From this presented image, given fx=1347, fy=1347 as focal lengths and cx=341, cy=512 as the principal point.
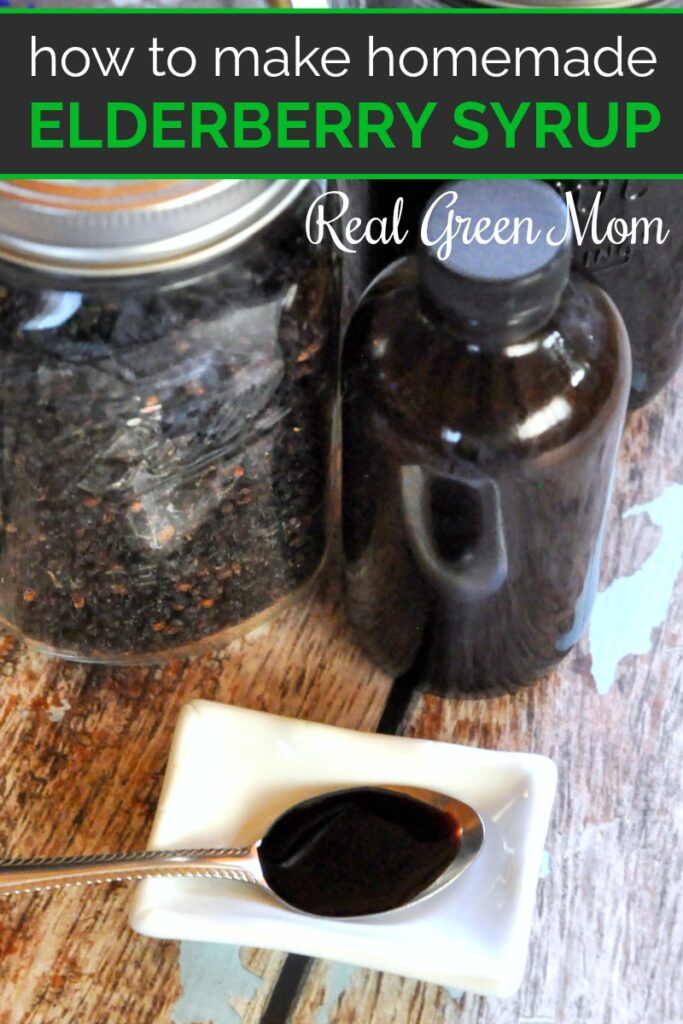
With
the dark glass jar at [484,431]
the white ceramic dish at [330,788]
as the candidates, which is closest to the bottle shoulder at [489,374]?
the dark glass jar at [484,431]

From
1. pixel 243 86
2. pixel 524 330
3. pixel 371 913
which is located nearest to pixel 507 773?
pixel 371 913

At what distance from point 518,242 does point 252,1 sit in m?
0.15

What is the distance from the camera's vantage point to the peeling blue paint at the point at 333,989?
0.55 metres

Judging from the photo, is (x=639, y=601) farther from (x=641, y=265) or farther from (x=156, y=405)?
(x=156, y=405)

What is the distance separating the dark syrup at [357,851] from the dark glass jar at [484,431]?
84 millimetres

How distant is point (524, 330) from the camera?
0.50 meters

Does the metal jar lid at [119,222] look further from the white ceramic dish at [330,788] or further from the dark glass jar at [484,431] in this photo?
the white ceramic dish at [330,788]

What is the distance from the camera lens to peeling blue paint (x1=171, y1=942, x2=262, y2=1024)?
55 cm

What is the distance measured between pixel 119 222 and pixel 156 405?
8cm

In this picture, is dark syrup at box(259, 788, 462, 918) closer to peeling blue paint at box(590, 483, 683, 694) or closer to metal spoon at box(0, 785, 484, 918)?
metal spoon at box(0, 785, 484, 918)

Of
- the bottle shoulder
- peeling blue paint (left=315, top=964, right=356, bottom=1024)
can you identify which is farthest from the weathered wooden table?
the bottle shoulder

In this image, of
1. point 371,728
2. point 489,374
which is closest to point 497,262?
point 489,374

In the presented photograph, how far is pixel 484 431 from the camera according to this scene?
0.51m

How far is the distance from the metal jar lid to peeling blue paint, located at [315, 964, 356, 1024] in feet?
0.97
